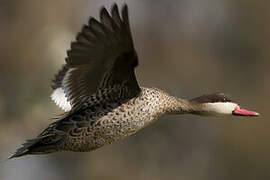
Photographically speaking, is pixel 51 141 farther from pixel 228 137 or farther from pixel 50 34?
pixel 228 137

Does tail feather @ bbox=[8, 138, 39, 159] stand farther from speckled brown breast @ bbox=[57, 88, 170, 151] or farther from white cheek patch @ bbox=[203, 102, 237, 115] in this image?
white cheek patch @ bbox=[203, 102, 237, 115]

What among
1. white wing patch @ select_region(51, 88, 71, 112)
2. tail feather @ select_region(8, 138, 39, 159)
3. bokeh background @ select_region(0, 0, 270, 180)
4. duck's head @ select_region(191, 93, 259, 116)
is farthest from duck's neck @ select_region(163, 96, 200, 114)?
bokeh background @ select_region(0, 0, 270, 180)

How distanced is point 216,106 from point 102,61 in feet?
3.76

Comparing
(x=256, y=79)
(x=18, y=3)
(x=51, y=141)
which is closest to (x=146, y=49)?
(x=256, y=79)

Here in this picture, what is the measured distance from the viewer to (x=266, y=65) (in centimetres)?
2119

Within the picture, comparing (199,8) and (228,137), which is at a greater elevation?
(199,8)

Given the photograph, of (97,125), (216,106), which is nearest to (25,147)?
(97,125)

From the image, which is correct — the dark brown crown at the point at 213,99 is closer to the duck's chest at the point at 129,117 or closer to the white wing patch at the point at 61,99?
the duck's chest at the point at 129,117

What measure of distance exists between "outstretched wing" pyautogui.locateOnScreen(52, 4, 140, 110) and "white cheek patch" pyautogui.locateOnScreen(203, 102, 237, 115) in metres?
0.76

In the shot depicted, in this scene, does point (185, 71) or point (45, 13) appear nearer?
point (45, 13)

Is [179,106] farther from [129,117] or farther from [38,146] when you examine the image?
[38,146]

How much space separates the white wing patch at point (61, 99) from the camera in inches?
312

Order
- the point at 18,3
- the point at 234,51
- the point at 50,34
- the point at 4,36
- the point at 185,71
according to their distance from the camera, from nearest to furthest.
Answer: the point at 50,34 < the point at 4,36 < the point at 18,3 < the point at 185,71 < the point at 234,51

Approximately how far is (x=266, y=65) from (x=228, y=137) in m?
3.47
